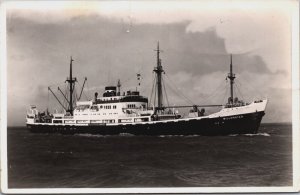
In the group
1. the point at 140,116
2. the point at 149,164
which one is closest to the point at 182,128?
the point at 140,116

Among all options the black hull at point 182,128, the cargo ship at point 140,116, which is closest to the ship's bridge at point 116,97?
the cargo ship at point 140,116

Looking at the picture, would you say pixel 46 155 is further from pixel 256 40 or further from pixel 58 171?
pixel 256 40

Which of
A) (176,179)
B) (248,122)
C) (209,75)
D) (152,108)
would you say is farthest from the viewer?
(248,122)

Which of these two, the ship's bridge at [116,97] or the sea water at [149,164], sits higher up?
the ship's bridge at [116,97]

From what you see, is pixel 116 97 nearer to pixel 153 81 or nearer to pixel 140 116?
Answer: pixel 153 81

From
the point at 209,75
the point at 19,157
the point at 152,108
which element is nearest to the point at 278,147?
the point at 209,75

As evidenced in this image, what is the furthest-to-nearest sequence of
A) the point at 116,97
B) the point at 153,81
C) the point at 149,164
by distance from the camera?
the point at 116,97
the point at 153,81
the point at 149,164

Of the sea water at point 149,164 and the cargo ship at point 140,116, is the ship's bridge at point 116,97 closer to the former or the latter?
the cargo ship at point 140,116
